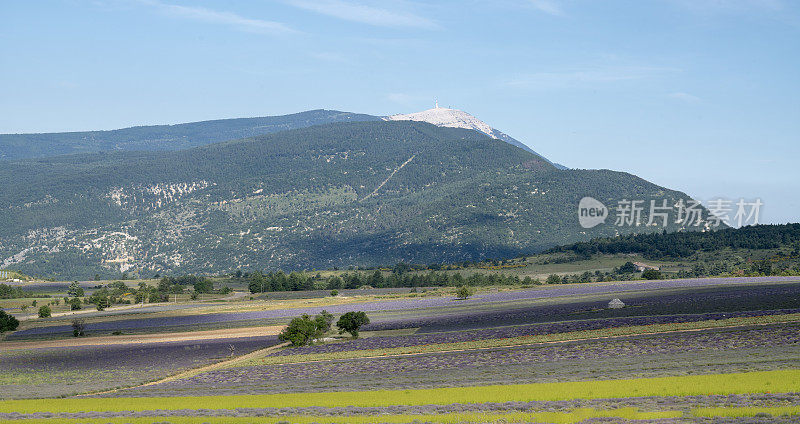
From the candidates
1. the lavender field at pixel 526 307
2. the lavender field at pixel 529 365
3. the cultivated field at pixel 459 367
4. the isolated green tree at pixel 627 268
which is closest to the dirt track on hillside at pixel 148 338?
the cultivated field at pixel 459 367

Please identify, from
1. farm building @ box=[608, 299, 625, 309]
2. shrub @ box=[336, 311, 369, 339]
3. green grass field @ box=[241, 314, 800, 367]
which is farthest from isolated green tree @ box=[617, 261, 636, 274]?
green grass field @ box=[241, 314, 800, 367]

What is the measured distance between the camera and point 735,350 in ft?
177

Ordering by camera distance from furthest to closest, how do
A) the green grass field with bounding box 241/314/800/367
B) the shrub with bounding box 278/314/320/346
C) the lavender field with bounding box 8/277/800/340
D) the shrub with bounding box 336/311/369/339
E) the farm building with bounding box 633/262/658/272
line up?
A: the farm building with bounding box 633/262/658/272, the shrub with bounding box 336/311/369/339, the lavender field with bounding box 8/277/800/340, the shrub with bounding box 278/314/320/346, the green grass field with bounding box 241/314/800/367

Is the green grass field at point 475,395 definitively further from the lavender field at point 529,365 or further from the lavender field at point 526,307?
the lavender field at point 526,307

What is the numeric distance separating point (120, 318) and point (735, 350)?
4335 inches

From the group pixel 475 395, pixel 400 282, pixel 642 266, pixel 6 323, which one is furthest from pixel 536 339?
pixel 400 282

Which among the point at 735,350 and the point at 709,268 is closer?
the point at 735,350

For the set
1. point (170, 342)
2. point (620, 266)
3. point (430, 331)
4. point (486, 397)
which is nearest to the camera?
point (486, 397)

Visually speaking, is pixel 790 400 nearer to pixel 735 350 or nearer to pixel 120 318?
pixel 735 350

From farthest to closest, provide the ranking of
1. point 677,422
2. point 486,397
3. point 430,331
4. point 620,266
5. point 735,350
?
point 620,266 < point 430,331 < point 735,350 < point 486,397 < point 677,422

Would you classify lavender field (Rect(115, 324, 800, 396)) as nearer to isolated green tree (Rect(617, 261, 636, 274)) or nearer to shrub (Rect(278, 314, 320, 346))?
shrub (Rect(278, 314, 320, 346))

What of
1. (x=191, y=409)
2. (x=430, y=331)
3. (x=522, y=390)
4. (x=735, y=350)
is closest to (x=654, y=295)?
(x=430, y=331)

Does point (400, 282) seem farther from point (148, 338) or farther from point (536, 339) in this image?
point (536, 339)

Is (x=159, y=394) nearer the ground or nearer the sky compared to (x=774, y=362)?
nearer the ground
